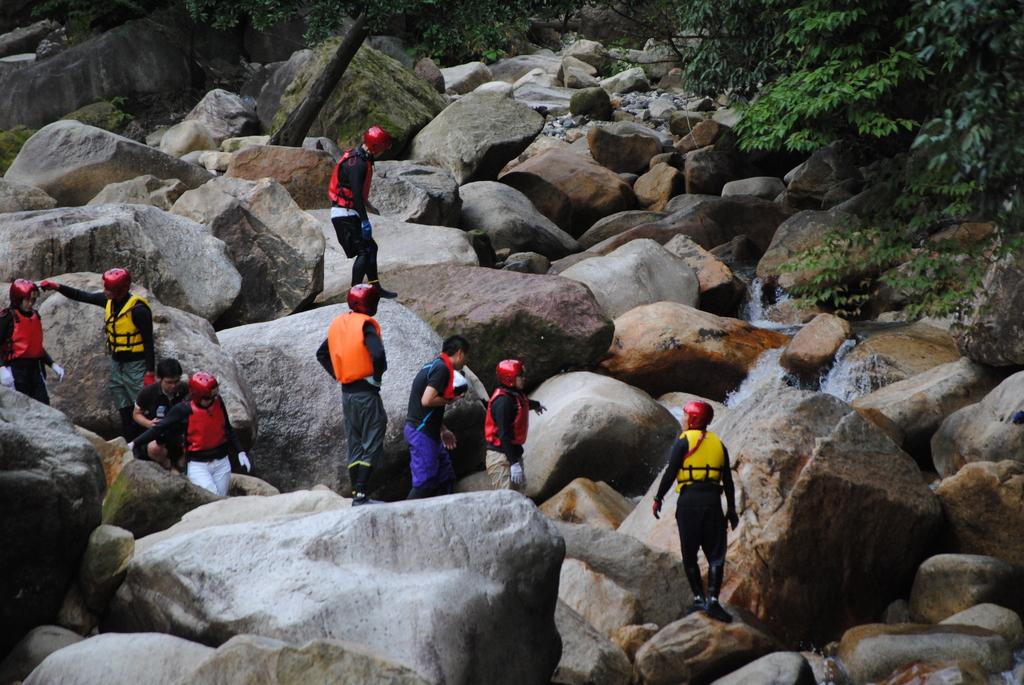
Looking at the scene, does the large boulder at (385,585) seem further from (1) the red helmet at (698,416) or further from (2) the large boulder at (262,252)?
(2) the large boulder at (262,252)

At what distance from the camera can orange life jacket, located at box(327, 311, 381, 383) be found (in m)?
8.94

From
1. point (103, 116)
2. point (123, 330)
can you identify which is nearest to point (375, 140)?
point (123, 330)

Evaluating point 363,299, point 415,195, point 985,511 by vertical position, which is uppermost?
point 363,299

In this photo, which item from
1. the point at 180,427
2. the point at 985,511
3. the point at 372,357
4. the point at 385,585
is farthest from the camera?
the point at 985,511

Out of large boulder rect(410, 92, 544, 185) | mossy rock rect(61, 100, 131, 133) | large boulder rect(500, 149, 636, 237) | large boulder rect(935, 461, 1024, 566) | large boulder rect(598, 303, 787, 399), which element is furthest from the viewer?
mossy rock rect(61, 100, 131, 133)

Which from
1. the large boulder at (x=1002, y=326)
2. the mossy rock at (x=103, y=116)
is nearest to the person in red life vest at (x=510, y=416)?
the large boulder at (x=1002, y=326)

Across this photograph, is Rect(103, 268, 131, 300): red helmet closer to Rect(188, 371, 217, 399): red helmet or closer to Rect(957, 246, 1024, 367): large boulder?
Rect(188, 371, 217, 399): red helmet

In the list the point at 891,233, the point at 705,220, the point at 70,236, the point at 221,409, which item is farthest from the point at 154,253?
the point at 705,220

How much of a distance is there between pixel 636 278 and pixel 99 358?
8.31 metres

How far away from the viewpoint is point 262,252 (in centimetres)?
1484

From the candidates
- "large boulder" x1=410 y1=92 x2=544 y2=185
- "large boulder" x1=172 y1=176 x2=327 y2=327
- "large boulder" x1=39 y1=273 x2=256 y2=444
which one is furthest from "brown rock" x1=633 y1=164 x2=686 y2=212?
"large boulder" x1=39 y1=273 x2=256 y2=444

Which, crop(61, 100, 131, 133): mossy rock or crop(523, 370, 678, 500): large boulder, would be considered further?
crop(61, 100, 131, 133): mossy rock

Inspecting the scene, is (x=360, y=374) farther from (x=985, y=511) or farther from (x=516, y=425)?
(x=985, y=511)

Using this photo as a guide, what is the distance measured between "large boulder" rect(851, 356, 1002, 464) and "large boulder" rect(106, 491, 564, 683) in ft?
23.1
